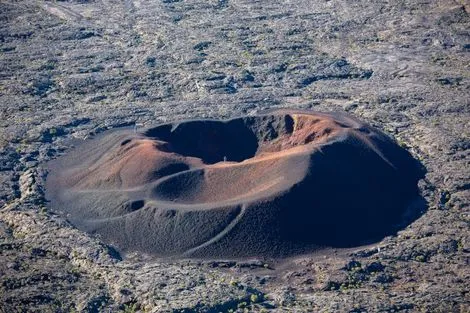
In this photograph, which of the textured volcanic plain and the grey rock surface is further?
the textured volcanic plain

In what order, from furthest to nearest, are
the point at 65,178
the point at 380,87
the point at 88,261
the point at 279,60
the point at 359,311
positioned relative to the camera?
the point at 279,60 → the point at 380,87 → the point at 65,178 → the point at 88,261 → the point at 359,311

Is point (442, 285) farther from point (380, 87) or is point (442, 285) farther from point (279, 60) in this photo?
point (279, 60)

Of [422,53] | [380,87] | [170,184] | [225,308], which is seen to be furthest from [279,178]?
[422,53]

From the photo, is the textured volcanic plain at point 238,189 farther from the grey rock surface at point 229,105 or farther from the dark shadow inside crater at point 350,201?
the grey rock surface at point 229,105

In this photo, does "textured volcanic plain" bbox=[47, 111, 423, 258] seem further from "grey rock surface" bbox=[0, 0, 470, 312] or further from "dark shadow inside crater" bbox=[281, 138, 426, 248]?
"grey rock surface" bbox=[0, 0, 470, 312]

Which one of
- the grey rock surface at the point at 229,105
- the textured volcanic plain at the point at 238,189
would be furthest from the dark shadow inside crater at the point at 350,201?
the grey rock surface at the point at 229,105

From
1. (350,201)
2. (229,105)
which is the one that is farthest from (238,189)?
(229,105)

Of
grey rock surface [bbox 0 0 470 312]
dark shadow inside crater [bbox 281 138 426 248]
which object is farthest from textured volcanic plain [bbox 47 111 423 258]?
grey rock surface [bbox 0 0 470 312]
